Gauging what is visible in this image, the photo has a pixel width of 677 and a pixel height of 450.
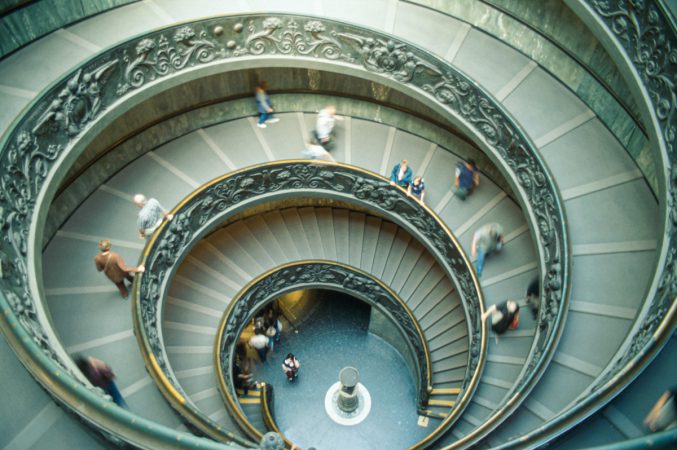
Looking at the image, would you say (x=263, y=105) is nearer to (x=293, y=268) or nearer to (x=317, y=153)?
(x=317, y=153)

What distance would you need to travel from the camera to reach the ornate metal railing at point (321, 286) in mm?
11312

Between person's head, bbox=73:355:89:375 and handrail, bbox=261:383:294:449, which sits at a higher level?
handrail, bbox=261:383:294:449

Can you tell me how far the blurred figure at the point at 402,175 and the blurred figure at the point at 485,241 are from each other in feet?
6.40

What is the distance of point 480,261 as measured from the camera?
1000 centimetres

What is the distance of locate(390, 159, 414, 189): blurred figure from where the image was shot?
430 inches

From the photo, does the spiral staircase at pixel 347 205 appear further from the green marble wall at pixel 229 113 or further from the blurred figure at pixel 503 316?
the blurred figure at pixel 503 316

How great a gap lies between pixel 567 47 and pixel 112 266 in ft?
29.3

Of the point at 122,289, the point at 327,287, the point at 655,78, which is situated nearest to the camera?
the point at 655,78

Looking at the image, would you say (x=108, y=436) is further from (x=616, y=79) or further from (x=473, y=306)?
(x=616, y=79)

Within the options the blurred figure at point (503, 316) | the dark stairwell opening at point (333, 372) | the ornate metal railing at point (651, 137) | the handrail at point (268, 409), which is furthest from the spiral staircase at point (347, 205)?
the handrail at point (268, 409)

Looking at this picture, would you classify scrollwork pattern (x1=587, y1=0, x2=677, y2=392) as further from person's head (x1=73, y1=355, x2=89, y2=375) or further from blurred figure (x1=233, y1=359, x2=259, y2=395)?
blurred figure (x1=233, y1=359, x2=259, y2=395)

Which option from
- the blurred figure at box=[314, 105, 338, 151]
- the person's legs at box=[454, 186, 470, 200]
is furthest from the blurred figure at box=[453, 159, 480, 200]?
the blurred figure at box=[314, 105, 338, 151]

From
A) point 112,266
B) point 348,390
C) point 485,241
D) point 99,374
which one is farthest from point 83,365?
point 485,241

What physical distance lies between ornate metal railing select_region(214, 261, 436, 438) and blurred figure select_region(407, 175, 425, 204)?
2786mm
